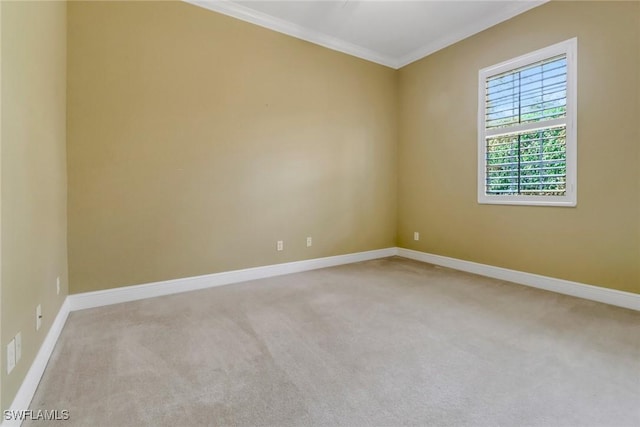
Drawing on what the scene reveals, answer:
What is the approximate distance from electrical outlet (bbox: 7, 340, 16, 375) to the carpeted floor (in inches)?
11.0

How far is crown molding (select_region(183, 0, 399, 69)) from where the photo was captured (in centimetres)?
305

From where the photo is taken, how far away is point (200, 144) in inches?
119

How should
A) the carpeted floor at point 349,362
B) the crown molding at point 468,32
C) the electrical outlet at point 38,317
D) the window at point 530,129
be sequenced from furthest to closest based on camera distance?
the crown molding at point 468,32 → the window at point 530,129 → the electrical outlet at point 38,317 → the carpeted floor at point 349,362

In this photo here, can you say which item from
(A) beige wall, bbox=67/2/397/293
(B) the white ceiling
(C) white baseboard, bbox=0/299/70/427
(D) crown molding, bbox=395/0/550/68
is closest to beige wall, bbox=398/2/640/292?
(D) crown molding, bbox=395/0/550/68

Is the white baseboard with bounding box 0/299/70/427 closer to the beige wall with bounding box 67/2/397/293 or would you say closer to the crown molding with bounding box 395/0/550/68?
the beige wall with bounding box 67/2/397/293

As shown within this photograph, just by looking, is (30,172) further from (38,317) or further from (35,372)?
(35,372)

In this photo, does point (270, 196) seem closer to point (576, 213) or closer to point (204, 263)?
point (204, 263)

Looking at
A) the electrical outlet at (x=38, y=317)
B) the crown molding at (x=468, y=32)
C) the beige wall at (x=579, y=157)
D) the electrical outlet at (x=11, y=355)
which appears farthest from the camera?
the crown molding at (x=468, y=32)

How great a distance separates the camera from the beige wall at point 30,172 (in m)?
1.23

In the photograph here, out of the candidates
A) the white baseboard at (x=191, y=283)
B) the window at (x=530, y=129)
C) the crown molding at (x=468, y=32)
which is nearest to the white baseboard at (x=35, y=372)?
the white baseboard at (x=191, y=283)

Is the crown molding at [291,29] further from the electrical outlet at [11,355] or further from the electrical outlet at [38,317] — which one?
the electrical outlet at [11,355]

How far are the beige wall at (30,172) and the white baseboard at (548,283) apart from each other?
13.1 ft

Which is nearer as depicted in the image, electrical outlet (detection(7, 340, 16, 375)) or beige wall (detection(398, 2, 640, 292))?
electrical outlet (detection(7, 340, 16, 375))

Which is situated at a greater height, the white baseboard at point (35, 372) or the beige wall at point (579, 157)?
the beige wall at point (579, 157)
